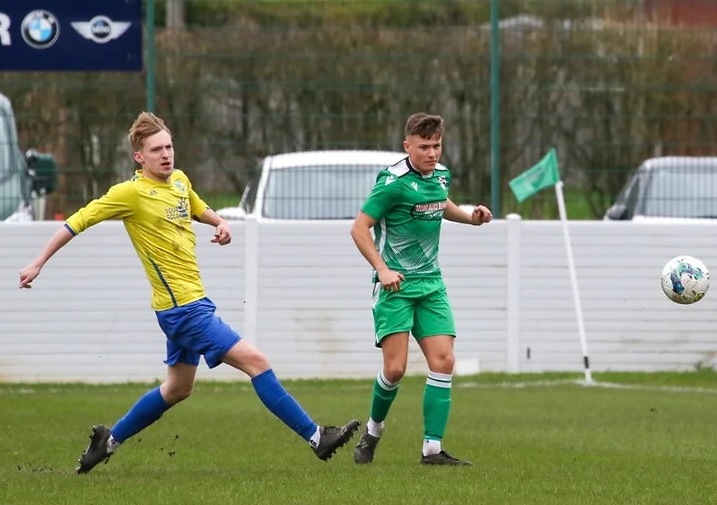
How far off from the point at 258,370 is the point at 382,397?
0.92 m

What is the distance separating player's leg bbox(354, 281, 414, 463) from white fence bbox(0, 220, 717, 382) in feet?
20.4

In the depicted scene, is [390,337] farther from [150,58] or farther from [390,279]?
[150,58]

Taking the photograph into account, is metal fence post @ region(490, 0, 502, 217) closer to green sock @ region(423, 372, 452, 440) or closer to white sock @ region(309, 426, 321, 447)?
green sock @ region(423, 372, 452, 440)

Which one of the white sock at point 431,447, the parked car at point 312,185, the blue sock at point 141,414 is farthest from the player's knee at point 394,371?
the parked car at point 312,185

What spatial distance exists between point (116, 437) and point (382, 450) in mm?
1741

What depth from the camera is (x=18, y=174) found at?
15305mm

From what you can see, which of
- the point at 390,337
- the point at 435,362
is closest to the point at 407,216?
the point at 390,337

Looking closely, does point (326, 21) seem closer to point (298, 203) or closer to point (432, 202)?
point (298, 203)

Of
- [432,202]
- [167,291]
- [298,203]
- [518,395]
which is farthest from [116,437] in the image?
[298,203]

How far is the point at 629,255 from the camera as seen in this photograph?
50.2ft

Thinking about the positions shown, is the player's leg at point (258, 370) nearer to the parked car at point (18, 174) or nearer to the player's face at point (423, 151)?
the player's face at point (423, 151)

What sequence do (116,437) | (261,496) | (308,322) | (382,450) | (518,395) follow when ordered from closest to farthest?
(261,496), (116,437), (382,450), (518,395), (308,322)

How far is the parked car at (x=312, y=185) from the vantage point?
15422 mm

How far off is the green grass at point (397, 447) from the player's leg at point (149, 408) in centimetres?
12
